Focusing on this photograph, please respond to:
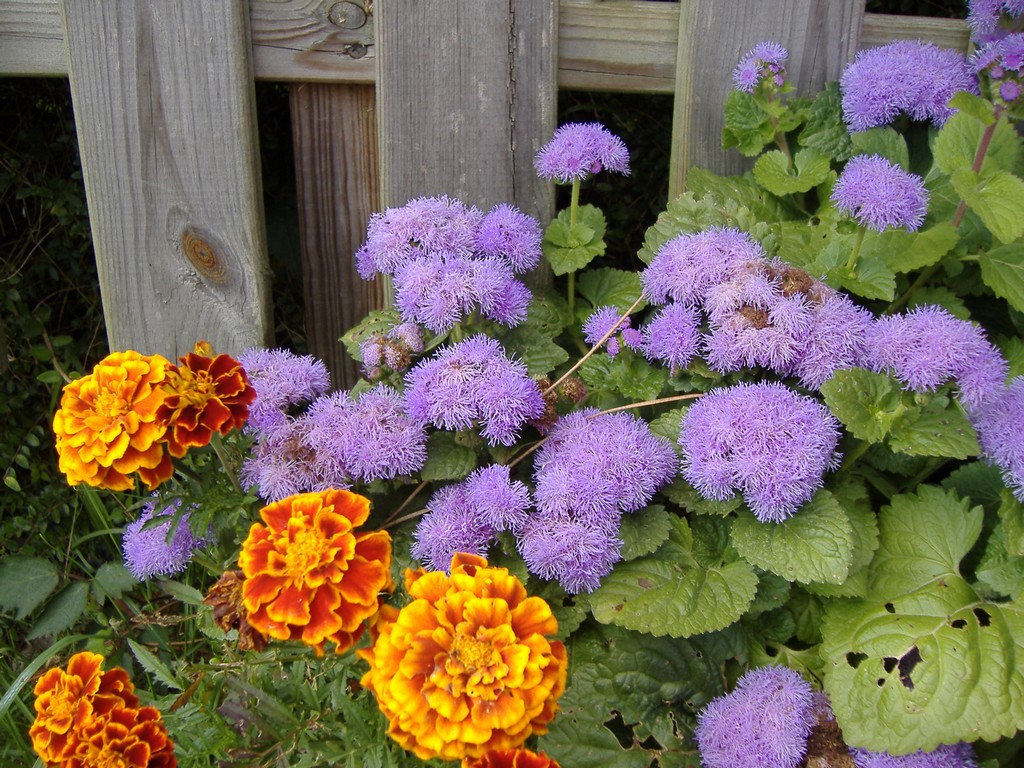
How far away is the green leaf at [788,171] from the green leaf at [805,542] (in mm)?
914

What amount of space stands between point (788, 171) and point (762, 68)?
11.2 inches

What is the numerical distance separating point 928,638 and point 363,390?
1.38 metres

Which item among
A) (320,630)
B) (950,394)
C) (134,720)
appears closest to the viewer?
(320,630)

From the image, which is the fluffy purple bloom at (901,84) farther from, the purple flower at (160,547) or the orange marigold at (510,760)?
the purple flower at (160,547)

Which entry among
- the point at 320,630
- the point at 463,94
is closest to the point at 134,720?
the point at 320,630

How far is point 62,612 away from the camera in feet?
8.07

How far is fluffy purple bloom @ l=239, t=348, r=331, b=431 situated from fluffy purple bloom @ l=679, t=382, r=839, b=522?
892 mm

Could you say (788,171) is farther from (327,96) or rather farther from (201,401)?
(201,401)

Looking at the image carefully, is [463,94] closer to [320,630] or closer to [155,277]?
[155,277]

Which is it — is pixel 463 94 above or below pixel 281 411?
above

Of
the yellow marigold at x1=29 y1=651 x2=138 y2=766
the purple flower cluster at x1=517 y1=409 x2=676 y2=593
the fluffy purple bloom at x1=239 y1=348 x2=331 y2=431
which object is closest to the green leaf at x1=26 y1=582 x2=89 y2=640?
the fluffy purple bloom at x1=239 y1=348 x2=331 y2=431

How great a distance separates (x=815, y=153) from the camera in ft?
7.97

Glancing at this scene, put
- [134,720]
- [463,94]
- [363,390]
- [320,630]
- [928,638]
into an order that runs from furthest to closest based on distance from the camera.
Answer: [463,94] < [363,390] < [928,638] < [134,720] < [320,630]

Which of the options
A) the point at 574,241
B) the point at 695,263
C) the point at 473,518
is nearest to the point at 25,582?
the point at 473,518
